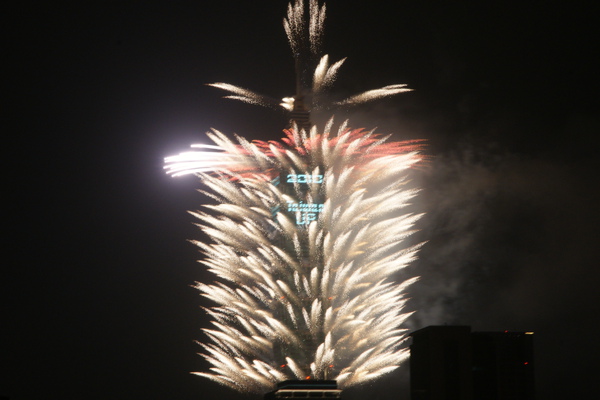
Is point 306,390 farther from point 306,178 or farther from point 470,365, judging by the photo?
point 306,178

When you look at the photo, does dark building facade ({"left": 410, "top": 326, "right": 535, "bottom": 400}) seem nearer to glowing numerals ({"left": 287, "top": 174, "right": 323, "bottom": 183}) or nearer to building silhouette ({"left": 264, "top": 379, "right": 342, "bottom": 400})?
building silhouette ({"left": 264, "top": 379, "right": 342, "bottom": 400})

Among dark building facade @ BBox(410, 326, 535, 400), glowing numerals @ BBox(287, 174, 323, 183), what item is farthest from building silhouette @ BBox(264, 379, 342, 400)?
glowing numerals @ BBox(287, 174, 323, 183)

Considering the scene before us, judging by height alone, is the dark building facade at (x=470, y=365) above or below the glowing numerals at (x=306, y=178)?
below

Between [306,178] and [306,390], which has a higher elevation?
[306,178]

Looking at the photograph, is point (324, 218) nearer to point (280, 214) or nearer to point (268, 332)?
point (280, 214)

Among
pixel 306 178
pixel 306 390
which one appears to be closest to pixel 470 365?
pixel 306 390

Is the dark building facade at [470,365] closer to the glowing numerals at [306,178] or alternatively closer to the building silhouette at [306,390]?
the building silhouette at [306,390]

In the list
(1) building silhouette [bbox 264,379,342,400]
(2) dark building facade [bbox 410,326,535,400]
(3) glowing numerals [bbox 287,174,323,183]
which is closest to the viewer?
(3) glowing numerals [bbox 287,174,323,183]

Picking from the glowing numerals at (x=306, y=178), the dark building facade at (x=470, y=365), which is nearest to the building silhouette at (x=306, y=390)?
the dark building facade at (x=470, y=365)

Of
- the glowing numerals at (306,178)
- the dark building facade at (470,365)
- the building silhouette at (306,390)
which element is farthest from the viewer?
the dark building facade at (470,365)
